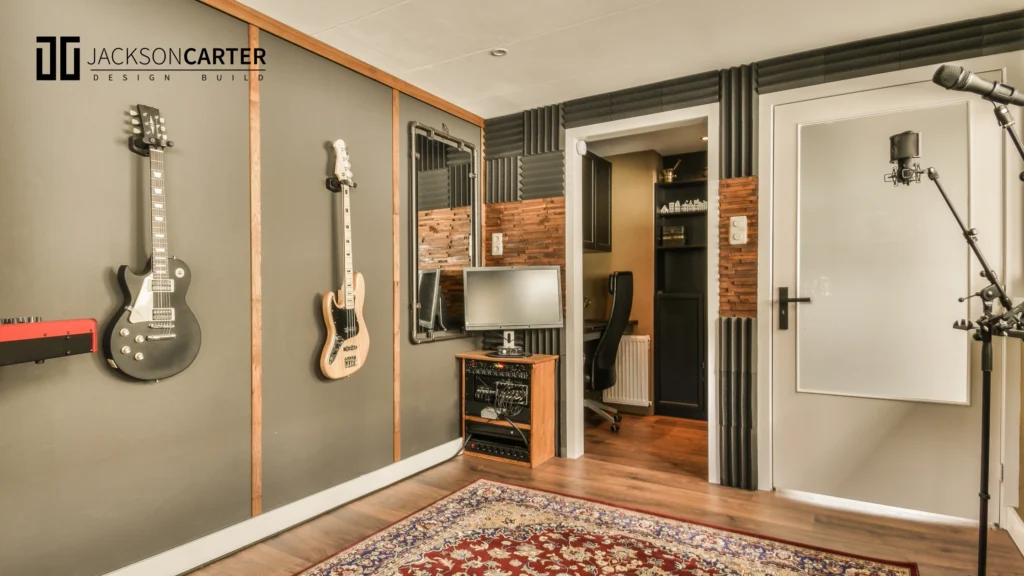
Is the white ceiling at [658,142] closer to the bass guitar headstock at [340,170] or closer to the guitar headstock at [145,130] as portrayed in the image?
the bass guitar headstock at [340,170]

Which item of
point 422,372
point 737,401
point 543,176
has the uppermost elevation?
point 543,176

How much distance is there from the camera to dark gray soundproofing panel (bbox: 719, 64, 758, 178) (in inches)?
127

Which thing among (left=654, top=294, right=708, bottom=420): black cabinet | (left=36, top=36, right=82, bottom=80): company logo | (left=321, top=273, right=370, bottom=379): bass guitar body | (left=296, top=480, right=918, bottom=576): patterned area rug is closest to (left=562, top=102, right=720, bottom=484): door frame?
(left=296, top=480, right=918, bottom=576): patterned area rug

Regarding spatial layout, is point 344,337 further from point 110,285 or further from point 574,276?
point 574,276

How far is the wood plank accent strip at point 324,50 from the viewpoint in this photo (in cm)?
249

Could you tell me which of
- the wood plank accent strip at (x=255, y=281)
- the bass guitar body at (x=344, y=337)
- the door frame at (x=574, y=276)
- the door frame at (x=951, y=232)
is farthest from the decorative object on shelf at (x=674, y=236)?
the wood plank accent strip at (x=255, y=281)

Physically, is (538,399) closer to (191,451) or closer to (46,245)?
(191,451)

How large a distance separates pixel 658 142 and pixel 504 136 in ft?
5.24

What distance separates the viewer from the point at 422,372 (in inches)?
143

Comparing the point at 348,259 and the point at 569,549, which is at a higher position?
the point at 348,259

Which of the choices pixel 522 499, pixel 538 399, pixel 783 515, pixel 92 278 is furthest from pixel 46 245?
pixel 783 515

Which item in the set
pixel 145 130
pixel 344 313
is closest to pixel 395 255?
pixel 344 313

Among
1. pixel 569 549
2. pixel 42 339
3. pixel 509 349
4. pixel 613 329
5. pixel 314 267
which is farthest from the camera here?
pixel 613 329

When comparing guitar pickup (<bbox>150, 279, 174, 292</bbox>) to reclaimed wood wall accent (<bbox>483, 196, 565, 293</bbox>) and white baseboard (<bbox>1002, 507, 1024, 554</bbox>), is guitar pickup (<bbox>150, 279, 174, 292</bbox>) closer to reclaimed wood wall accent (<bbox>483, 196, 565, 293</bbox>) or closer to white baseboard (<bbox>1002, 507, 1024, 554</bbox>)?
reclaimed wood wall accent (<bbox>483, 196, 565, 293</bbox>)
